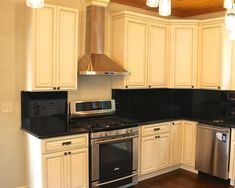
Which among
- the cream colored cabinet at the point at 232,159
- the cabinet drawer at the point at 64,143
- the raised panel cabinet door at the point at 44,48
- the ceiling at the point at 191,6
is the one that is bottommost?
the cream colored cabinet at the point at 232,159

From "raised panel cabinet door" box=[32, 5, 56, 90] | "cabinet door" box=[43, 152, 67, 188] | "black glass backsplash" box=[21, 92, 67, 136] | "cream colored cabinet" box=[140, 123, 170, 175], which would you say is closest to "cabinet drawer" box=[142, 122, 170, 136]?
A: "cream colored cabinet" box=[140, 123, 170, 175]

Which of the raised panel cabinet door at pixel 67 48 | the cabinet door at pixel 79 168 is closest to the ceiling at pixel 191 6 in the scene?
the raised panel cabinet door at pixel 67 48

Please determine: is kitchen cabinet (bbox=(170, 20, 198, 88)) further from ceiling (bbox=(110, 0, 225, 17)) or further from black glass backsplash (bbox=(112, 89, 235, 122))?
black glass backsplash (bbox=(112, 89, 235, 122))

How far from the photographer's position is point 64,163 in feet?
9.89

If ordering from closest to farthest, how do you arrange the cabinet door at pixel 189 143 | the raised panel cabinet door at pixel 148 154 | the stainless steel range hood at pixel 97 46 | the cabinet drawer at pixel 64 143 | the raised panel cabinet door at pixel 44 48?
the cabinet drawer at pixel 64 143 → the raised panel cabinet door at pixel 44 48 → the stainless steel range hood at pixel 97 46 → the raised panel cabinet door at pixel 148 154 → the cabinet door at pixel 189 143

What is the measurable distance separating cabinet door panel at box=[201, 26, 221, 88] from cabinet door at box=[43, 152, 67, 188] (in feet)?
8.56

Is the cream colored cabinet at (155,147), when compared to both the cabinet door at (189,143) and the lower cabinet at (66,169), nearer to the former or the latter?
Answer: the cabinet door at (189,143)

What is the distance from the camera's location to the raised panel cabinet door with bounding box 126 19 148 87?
381 cm

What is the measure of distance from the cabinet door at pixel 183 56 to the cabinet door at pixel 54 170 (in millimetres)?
2318

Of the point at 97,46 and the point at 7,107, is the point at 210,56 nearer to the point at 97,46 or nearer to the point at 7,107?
the point at 97,46

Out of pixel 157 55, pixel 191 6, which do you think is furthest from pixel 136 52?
pixel 191 6

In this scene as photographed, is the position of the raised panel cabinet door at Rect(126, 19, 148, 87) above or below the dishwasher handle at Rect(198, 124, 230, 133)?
above

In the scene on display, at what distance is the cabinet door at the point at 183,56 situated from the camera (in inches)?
170

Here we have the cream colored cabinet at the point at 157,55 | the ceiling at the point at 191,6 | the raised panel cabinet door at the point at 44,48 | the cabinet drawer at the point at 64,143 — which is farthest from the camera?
the cream colored cabinet at the point at 157,55
